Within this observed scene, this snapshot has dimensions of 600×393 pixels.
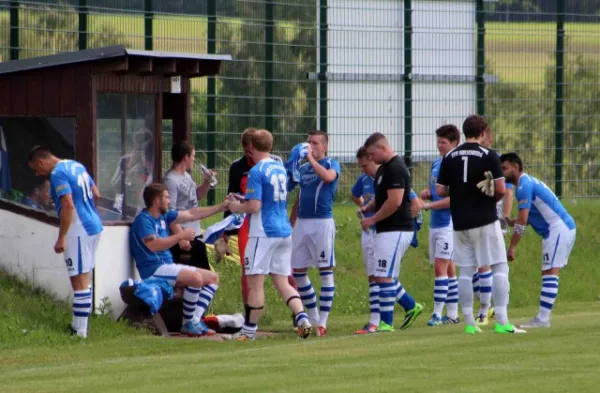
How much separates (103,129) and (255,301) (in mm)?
2611

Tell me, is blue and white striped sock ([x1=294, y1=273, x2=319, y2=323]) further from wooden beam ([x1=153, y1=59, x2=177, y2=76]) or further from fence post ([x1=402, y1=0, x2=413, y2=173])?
fence post ([x1=402, y1=0, x2=413, y2=173])

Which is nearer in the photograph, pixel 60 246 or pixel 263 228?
pixel 60 246

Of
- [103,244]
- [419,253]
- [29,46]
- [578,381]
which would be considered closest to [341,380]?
[578,381]

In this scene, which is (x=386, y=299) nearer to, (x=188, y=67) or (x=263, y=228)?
(x=263, y=228)

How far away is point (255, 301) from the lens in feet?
46.7

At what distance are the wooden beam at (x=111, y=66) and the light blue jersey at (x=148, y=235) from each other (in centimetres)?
148

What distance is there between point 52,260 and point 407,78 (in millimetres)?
8324

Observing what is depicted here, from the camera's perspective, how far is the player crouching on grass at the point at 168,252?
14.6 metres

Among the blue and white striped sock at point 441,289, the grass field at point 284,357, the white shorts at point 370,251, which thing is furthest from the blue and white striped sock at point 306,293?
the blue and white striped sock at point 441,289

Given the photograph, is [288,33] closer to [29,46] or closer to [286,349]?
[29,46]

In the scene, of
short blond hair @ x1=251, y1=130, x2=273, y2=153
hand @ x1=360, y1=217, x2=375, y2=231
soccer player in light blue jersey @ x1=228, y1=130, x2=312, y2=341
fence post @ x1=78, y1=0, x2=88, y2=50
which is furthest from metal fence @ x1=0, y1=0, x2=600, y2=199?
hand @ x1=360, y1=217, x2=375, y2=231

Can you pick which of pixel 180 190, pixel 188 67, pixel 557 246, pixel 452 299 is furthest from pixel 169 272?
pixel 557 246

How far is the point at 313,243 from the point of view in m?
15.5

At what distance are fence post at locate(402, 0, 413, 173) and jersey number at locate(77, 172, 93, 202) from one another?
328 inches
